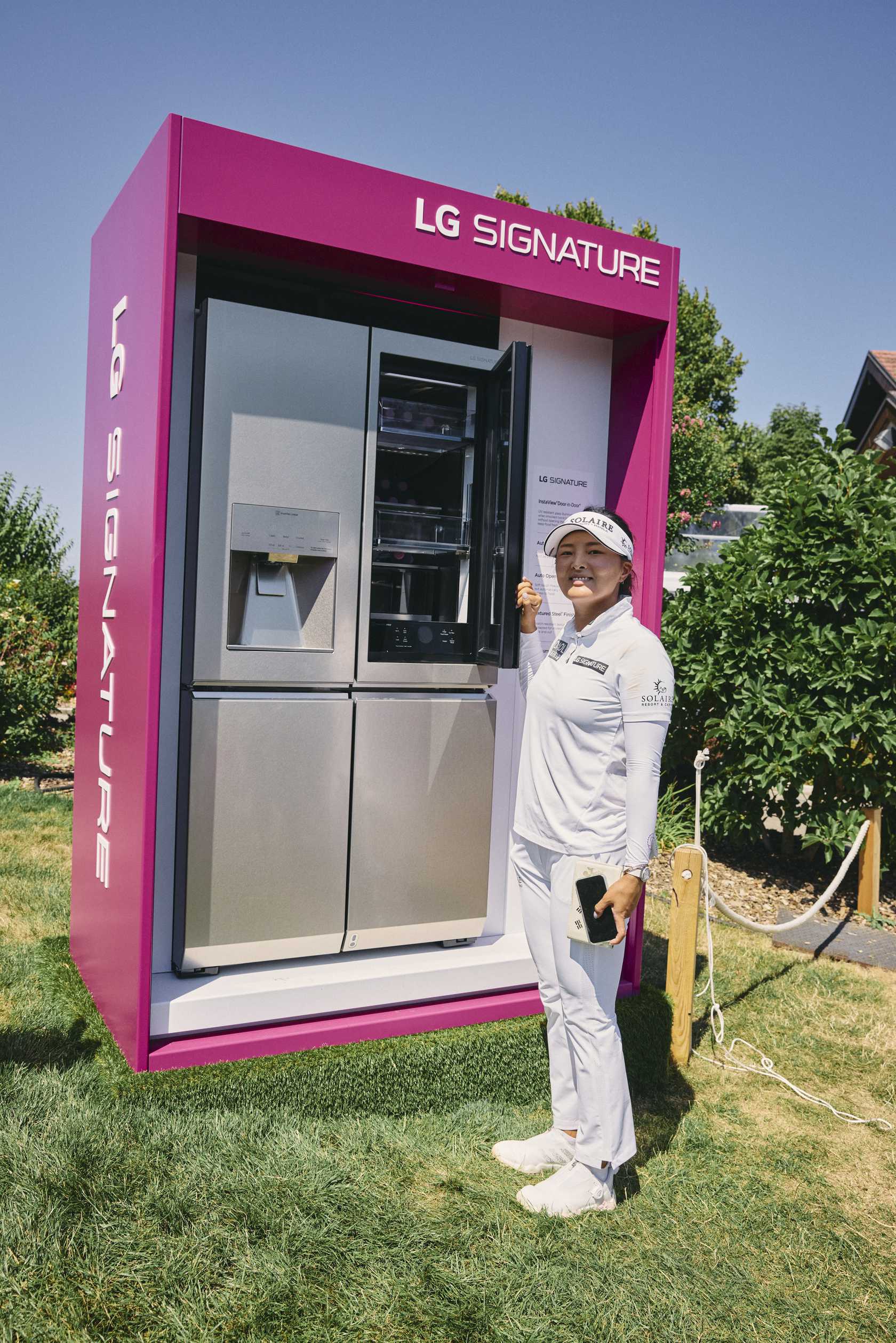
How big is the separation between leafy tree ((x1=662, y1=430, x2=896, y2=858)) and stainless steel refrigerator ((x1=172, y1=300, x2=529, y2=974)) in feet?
8.86

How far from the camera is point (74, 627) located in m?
9.75

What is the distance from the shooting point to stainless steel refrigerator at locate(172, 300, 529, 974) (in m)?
3.22

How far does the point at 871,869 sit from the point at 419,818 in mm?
3342

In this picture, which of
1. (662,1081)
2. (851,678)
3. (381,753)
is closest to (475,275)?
(381,753)

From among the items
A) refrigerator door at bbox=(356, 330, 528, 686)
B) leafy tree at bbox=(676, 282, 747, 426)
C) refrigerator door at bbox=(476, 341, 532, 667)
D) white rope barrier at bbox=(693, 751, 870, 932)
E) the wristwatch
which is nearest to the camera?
the wristwatch

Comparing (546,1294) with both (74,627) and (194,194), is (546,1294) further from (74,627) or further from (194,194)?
(74,627)

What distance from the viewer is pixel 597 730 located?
9.12 feet

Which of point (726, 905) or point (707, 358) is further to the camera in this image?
point (707, 358)

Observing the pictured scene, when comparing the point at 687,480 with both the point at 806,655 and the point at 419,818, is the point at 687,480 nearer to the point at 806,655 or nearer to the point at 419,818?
the point at 806,655

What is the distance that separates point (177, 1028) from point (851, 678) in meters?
4.21

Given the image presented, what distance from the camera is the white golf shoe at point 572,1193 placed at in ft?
9.10

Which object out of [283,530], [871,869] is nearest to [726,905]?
[871,869]

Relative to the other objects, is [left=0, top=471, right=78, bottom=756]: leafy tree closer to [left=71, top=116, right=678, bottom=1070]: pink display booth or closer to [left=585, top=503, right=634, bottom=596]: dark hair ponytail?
[left=71, top=116, right=678, bottom=1070]: pink display booth

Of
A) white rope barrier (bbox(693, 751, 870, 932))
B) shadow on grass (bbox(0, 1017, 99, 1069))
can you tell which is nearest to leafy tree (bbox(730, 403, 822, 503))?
white rope barrier (bbox(693, 751, 870, 932))
